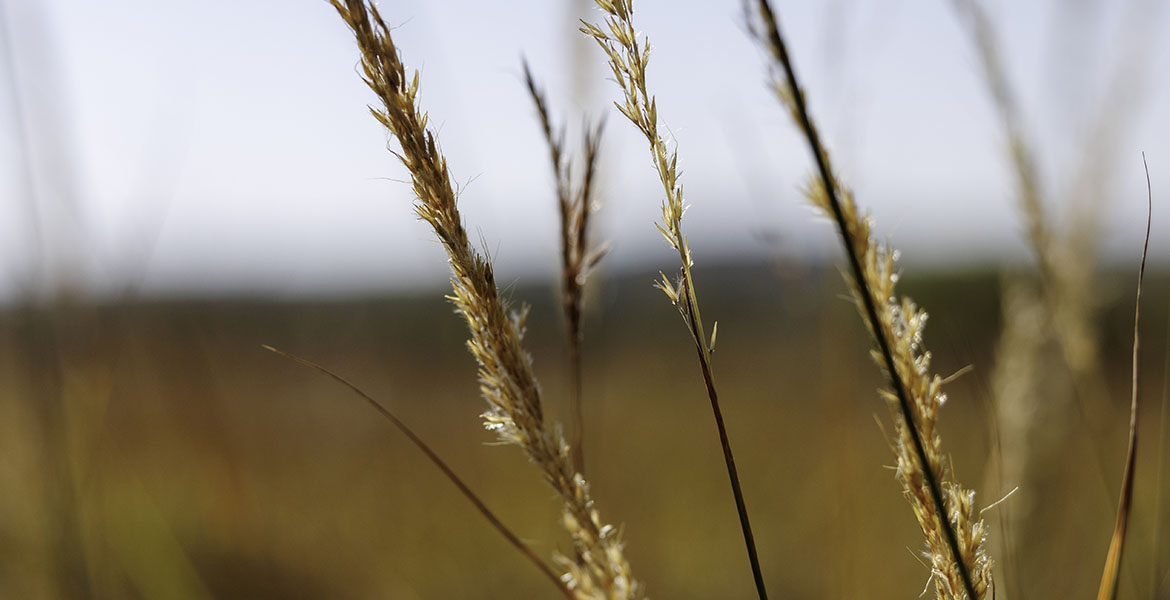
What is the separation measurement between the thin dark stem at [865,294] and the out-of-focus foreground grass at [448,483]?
0.71 feet

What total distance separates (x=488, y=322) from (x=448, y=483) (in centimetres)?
293

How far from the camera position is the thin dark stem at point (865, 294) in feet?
1.20

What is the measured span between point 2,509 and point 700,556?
242 centimetres

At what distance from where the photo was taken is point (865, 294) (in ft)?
1.29

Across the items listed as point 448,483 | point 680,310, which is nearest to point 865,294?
point 680,310

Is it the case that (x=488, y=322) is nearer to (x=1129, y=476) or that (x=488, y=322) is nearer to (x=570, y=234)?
(x=570, y=234)

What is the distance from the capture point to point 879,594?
68.1 inches

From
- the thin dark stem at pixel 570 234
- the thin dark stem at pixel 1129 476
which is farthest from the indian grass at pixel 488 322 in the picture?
the thin dark stem at pixel 1129 476

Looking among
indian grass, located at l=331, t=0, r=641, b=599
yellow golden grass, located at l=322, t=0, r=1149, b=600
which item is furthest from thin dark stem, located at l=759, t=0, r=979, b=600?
indian grass, located at l=331, t=0, r=641, b=599

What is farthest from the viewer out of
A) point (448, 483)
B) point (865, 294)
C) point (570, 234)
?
point (448, 483)

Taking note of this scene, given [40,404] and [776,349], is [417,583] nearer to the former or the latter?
[40,404]

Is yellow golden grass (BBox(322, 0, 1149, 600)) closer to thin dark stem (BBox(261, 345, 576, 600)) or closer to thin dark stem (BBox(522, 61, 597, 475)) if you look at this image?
thin dark stem (BBox(261, 345, 576, 600))

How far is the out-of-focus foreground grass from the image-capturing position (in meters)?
1.24

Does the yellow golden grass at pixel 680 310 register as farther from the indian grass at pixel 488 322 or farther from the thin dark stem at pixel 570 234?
Result: the thin dark stem at pixel 570 234
